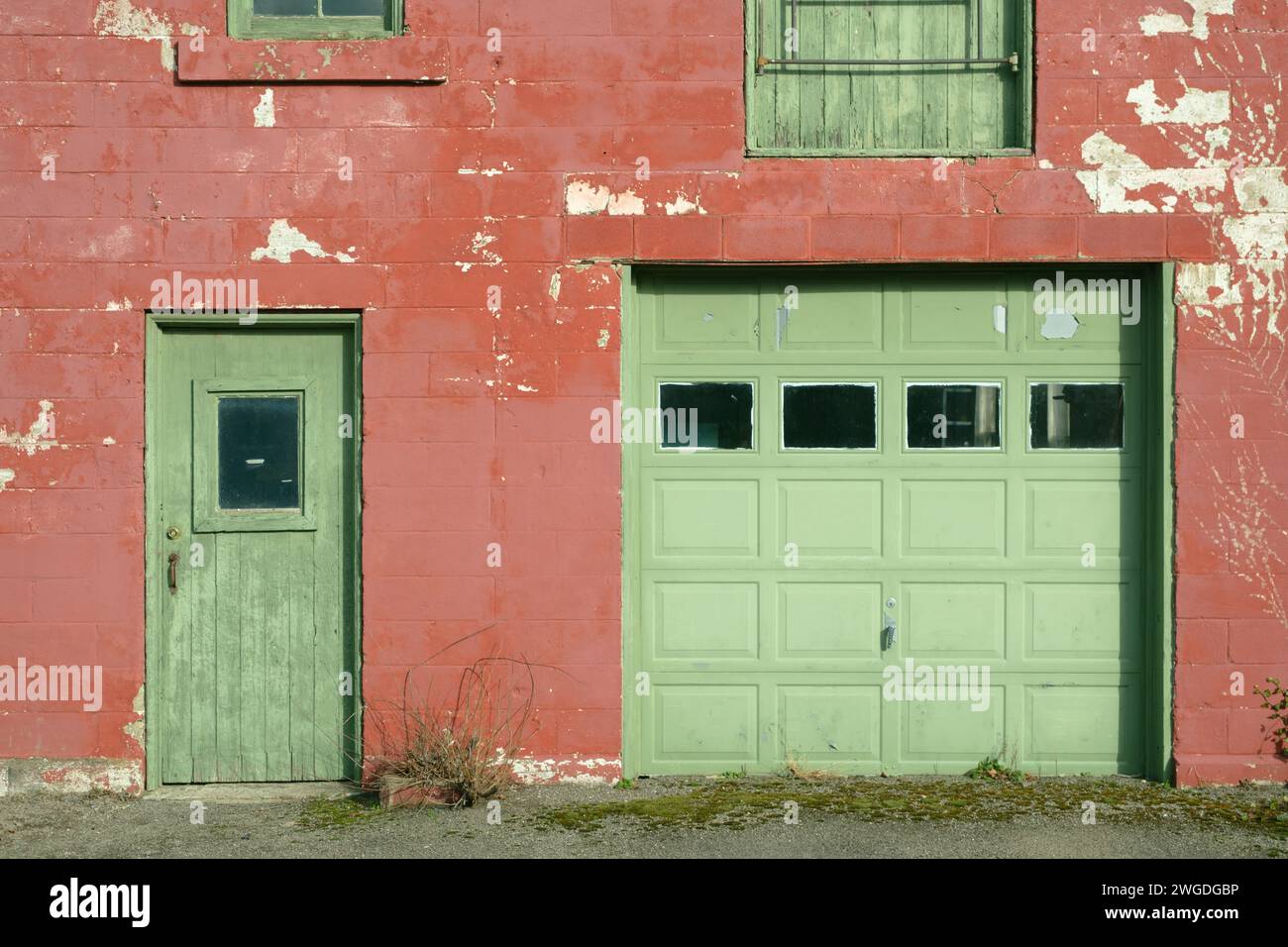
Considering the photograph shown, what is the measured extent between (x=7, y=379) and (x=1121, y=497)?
5.42 metres

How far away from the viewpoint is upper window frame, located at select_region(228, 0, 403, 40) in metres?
6.71

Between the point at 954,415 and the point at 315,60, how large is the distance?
353 centimetres

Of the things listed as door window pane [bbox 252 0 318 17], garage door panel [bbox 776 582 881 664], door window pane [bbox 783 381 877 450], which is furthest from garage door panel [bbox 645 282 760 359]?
door window pane [bbox 252 0 318 17]

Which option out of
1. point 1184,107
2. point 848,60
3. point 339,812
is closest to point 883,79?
point 848,60

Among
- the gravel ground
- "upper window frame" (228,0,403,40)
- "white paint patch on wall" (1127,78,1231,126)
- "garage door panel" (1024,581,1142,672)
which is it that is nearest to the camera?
the gravel ground

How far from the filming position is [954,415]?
684cm

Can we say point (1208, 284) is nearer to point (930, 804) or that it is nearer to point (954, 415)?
point (954, 415)

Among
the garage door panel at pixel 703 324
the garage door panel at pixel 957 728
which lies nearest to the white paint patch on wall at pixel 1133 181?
the garage door panel at pixel 703 324

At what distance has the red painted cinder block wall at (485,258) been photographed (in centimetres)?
661

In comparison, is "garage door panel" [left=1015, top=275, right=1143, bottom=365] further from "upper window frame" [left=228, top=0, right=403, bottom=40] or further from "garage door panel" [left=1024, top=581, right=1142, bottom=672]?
"upper window frame" [left=228, top=0, right=403, bottom=40]

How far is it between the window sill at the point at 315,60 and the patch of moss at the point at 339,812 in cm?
343

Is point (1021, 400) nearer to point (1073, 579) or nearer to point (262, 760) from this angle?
point (1073, 579)

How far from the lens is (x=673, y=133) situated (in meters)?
6.67

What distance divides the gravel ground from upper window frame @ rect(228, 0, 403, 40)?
3670 mm
